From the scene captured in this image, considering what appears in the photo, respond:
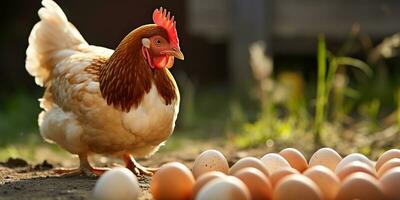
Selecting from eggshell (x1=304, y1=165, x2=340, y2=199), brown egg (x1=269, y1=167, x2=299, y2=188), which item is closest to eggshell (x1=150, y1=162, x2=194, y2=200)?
brown egg (x1=269, y1=167, x2=299, y2=188)

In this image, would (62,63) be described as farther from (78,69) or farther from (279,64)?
(279,64)

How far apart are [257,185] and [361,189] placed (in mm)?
417

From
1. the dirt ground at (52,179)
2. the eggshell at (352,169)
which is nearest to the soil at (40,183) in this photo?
the dirt ground at (52,179)

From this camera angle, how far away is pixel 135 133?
160 inches

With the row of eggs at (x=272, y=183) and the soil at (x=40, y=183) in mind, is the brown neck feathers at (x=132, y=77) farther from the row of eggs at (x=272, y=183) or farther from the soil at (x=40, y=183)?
the row of eggs at (x=272, y=183)

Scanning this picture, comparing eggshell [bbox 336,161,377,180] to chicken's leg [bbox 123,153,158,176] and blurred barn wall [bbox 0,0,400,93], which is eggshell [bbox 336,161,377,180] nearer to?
chicken's leg [bbox 123,153,158,176]

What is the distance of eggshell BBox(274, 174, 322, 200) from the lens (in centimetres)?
308

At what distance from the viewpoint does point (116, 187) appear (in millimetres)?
3164

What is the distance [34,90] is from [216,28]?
2578mm

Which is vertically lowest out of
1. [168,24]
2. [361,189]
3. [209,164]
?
[209,164]

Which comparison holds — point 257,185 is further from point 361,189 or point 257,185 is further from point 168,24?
point 168,24

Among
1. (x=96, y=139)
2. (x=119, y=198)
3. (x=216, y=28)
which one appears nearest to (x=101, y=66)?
(x=96, y=139)

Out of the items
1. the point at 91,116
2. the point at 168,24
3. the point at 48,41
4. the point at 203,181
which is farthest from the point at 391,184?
the point at 48,41

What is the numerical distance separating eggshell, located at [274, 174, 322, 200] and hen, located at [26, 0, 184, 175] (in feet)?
3.66
